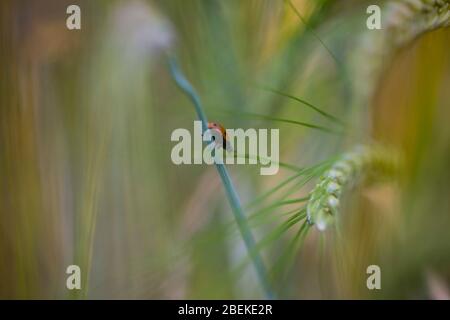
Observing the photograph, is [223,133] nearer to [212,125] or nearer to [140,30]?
[212,125]

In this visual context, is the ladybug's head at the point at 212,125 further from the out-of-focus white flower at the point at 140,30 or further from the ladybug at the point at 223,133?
the out-of-focus white flower at the point at 140,30

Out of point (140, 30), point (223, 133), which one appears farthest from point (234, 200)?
point (140, 30)

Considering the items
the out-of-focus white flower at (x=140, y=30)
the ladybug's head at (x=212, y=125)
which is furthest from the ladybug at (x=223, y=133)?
the out-of-focus white flower at (x=140, y=30)

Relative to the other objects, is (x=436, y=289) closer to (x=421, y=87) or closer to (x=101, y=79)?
(x=421, y=87)

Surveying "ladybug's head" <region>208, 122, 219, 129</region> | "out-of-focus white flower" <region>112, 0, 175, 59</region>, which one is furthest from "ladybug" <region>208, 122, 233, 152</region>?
"out-of-focus white flower" <region>112, 0, 175, 59</region>

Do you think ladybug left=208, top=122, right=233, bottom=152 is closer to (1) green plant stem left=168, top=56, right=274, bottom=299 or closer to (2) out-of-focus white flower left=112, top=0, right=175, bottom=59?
(1) green plant stem left=168, top=56, right=274, bottom=299

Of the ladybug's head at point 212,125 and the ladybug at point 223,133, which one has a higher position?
the ladybug's head at point 212,125
